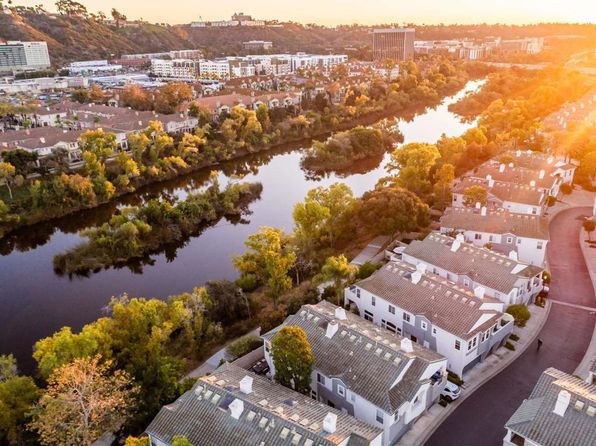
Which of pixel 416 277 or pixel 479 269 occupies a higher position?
pixel 416 277

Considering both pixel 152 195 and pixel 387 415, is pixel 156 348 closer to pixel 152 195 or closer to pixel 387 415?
pixel 387 415

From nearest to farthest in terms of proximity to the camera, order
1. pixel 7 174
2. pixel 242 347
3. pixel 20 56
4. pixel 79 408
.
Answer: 1. pixel 79 408
2. pixel 242 347
3. pixel 7 174
4. pixel 20 56

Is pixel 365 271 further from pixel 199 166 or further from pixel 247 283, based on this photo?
pixel 199 166

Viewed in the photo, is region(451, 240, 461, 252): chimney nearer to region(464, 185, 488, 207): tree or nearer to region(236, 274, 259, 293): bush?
region(464, 185, 488, 207): tree

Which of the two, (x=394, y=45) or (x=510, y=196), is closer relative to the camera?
(x=510, y=196)

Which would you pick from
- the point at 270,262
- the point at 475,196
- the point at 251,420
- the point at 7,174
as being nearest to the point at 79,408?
the point at 251,420

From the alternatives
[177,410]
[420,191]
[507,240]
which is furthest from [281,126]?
[177,410]

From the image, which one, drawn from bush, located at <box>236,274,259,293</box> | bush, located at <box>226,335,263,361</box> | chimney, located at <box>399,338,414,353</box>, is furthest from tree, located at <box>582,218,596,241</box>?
bush, located at <box>226,335,263,361</box>
